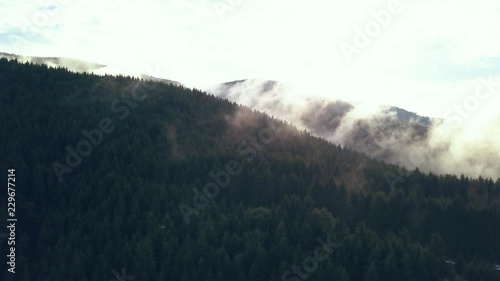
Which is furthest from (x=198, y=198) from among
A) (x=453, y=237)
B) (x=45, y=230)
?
(x=453, y=237)

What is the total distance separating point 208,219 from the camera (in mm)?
142375

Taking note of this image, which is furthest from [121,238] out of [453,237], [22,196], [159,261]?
[453,237]

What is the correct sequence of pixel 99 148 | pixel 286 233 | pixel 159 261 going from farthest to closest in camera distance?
pixel 99 148, pixel 286 233, pixel 159 261

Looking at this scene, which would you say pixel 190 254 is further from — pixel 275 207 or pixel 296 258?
pixel 275 207

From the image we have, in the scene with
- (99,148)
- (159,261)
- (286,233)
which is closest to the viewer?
(159,261)

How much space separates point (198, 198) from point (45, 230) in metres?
46.3

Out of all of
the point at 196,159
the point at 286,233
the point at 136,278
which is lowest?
the point at 136,278

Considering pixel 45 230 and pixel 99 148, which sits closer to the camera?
pixel 45 230

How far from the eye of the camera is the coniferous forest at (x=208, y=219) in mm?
122875

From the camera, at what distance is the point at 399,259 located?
13000 cm

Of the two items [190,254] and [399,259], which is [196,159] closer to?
[190,254]

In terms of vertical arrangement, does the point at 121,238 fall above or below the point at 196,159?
below

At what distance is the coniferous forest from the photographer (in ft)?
403

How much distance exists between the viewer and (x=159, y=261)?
126062 millimetres
